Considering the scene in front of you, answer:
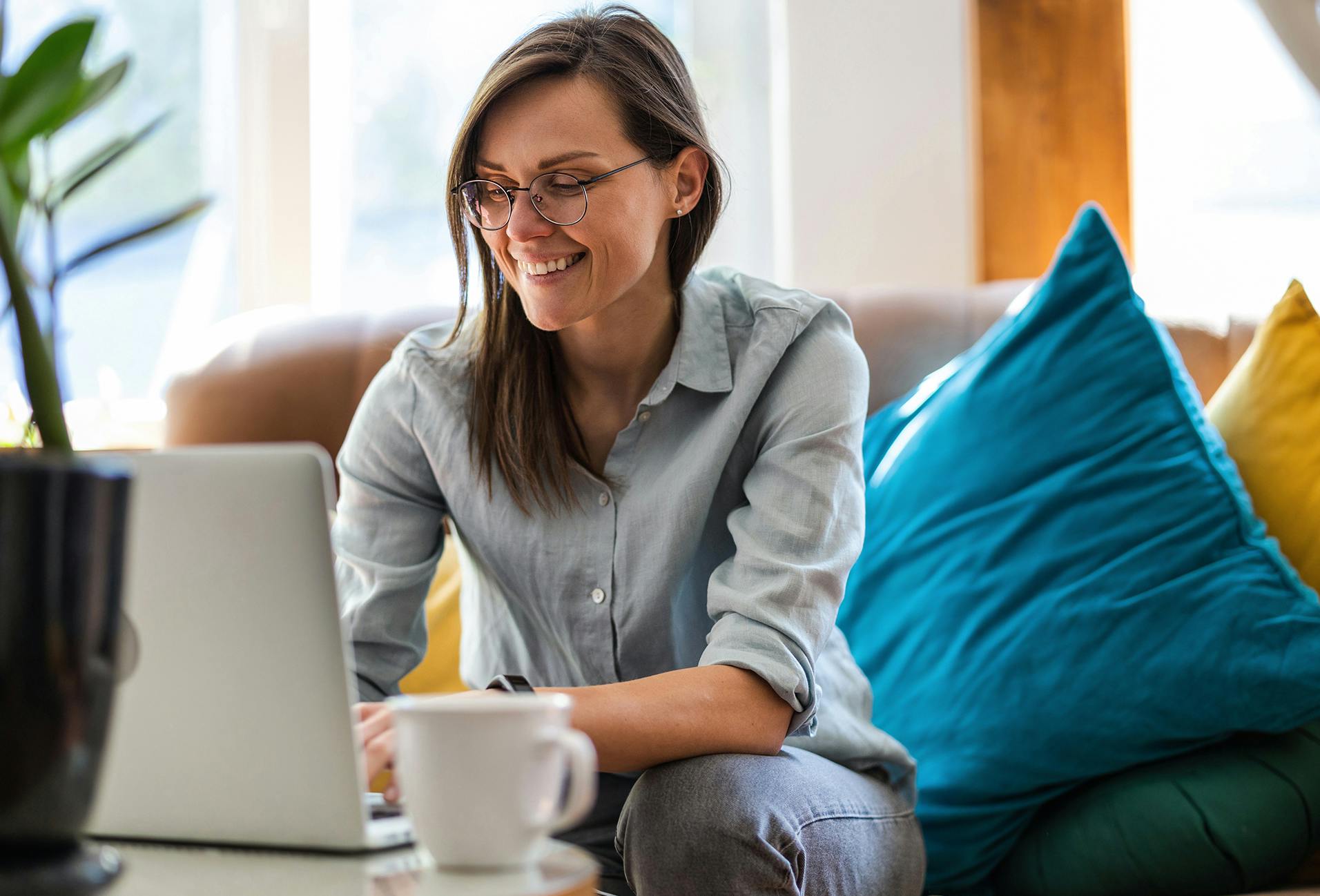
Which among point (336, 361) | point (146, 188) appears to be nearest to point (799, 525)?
point (336, 361)

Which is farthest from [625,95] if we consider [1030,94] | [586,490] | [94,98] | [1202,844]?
[1030,94]

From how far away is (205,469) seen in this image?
24.7 inches

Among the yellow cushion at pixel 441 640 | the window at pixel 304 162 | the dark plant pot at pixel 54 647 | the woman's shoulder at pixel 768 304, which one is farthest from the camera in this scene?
the window at pixel 304 162

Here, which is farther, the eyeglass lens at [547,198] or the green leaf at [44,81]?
→ the eyeglass lens at [547,198]

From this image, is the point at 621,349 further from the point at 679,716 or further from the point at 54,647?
the point at 54,647

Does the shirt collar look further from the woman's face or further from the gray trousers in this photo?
the gray trousers

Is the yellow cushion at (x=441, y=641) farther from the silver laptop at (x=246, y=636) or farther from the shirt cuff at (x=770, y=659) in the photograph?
the silver laptop at (x=246, y=636)

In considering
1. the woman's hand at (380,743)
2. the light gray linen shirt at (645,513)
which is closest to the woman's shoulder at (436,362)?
the light gray linen shirt at (645,513)

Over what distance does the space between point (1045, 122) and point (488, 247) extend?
1086mm

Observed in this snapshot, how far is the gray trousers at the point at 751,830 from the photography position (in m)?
0.98

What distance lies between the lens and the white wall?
2152mm

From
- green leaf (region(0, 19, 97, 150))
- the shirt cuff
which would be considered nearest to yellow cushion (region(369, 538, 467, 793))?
the shirt cuff

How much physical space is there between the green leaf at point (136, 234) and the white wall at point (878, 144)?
1.52m

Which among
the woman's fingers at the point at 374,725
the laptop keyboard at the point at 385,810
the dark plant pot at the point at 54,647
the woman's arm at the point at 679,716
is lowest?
the woman's arm at the point at 679,716
